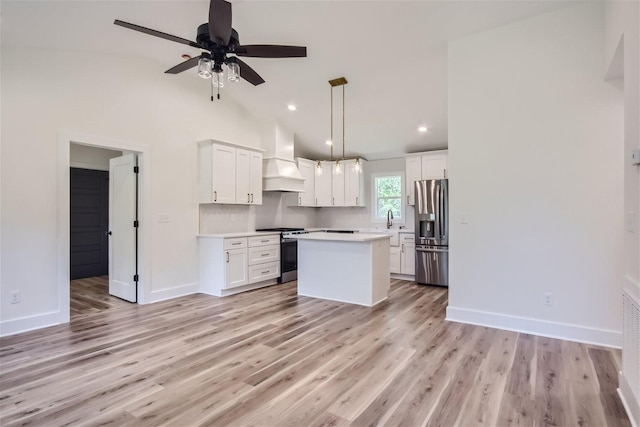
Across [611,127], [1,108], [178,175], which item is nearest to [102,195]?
[178,175]

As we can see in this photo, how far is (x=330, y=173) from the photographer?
Result: 725cm

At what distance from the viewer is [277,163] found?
6.04 metres

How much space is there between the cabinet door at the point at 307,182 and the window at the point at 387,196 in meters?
1.27

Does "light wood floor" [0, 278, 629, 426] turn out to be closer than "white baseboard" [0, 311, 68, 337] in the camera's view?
Yes

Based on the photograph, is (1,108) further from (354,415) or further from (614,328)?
(614,328)

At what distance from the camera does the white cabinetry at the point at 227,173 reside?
16.6 ft

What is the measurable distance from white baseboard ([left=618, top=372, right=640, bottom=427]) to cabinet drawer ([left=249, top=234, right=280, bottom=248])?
4.37 m

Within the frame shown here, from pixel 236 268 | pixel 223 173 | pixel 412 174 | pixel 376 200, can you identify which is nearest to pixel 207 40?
pixel 223 173

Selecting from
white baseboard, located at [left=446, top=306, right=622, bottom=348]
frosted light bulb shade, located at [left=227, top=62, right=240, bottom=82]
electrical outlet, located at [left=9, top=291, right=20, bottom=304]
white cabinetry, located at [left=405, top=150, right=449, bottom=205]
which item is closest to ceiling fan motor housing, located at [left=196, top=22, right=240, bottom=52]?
frosted light bulb shade, located at [left=227, top=62, right=240, bottom=82]

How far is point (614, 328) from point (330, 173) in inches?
205

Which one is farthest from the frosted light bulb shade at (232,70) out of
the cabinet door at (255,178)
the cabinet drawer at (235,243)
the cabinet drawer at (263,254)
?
the cabinet drawer at (263,254)

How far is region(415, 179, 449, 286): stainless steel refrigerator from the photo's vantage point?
5.47 meters

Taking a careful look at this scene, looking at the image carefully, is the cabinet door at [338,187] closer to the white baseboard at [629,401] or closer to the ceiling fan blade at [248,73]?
the ceiling fan blade at [248,73]

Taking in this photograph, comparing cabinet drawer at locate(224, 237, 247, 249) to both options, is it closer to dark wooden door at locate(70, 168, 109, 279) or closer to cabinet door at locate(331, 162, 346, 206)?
cabinet door at locate(331, 162, 346, 206)
